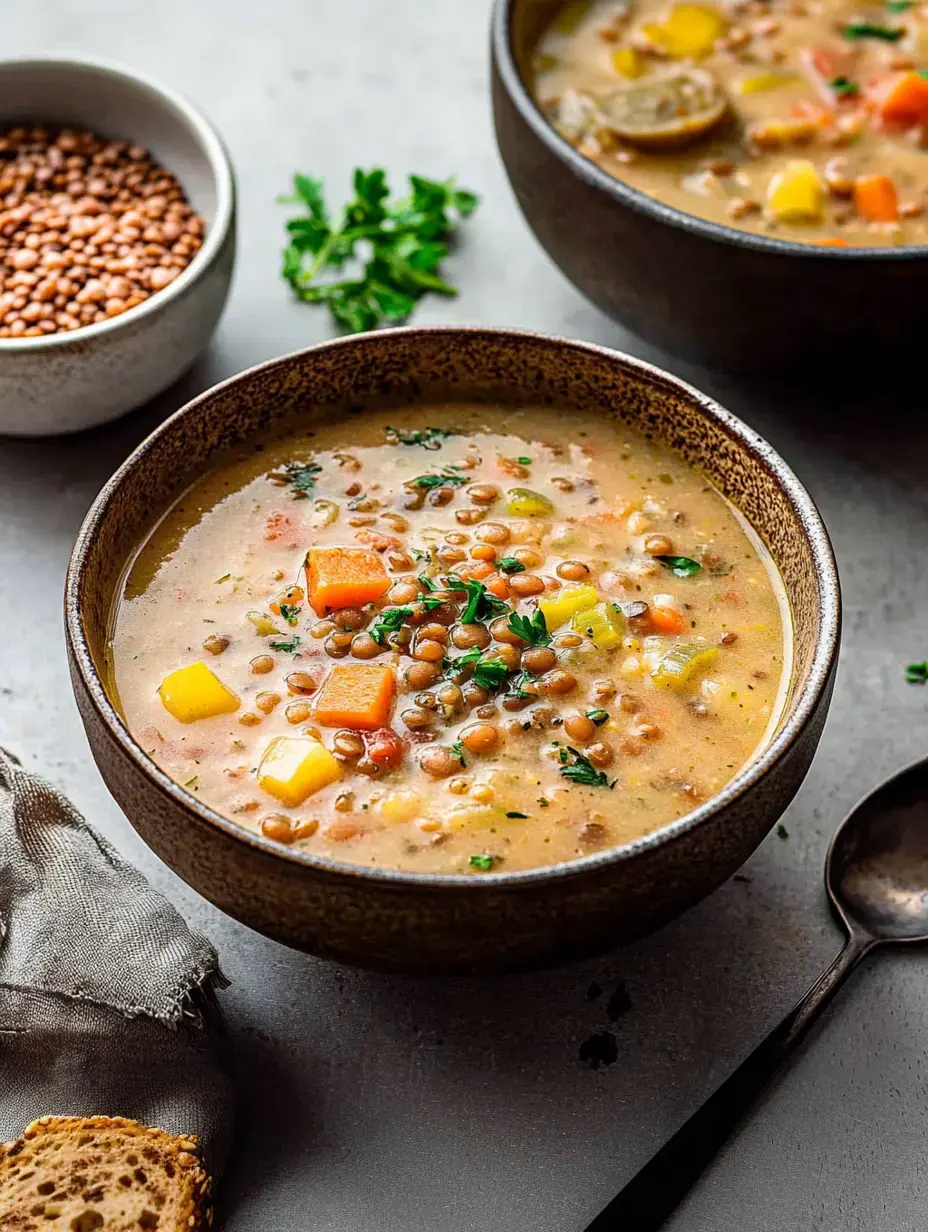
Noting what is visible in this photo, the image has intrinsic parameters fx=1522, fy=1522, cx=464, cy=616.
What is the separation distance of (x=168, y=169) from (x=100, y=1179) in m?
2.44

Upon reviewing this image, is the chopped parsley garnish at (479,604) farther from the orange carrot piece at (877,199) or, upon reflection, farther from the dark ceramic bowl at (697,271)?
the orange carrot piece at (877,199)

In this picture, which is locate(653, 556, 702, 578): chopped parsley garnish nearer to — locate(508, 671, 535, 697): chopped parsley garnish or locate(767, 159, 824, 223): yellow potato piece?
locate(508, 671, 535, 697): chopped parsley garnish

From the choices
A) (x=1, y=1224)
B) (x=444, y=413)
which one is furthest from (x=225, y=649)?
(x=1, y=1224)

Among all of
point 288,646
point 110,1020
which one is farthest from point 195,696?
point 110,1020

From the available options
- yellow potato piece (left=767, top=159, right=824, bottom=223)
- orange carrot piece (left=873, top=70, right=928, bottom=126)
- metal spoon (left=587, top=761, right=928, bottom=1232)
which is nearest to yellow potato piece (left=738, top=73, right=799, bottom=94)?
orange carrot piece (left=873, top=70, right=928, bottom=126)

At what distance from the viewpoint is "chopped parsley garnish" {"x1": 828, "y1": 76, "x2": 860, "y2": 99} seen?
377 centimetres

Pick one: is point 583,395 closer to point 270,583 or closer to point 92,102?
point 270,583

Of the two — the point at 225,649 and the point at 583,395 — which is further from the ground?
the point at 583,395

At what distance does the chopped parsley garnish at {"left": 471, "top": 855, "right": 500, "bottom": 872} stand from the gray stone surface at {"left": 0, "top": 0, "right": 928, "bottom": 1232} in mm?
451

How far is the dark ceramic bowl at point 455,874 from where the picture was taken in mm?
2141

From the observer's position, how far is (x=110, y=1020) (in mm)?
2451

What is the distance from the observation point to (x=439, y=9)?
4.60m

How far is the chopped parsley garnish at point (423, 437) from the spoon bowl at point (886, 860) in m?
1.05

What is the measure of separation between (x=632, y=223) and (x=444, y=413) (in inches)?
23.4
